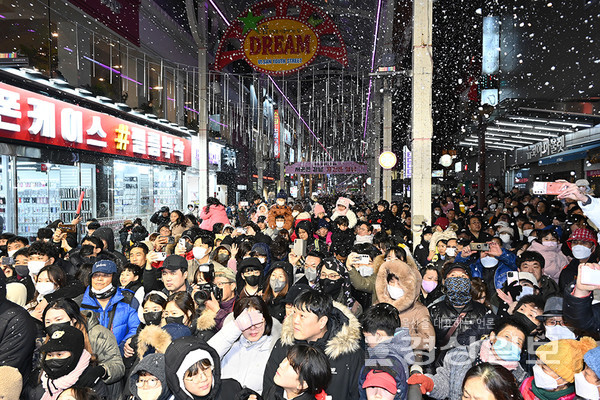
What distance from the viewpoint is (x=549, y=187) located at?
10.2 ft

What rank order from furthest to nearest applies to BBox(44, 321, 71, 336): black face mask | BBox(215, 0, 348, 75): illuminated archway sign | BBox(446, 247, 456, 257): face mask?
1. BBox(215, 0, 348, 75): illuminated archway sign
2. BBox(446, 247, 456, 257): face mask
3. BBox(44, 321, 71, 336): black face mask

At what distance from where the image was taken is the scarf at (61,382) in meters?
3.11

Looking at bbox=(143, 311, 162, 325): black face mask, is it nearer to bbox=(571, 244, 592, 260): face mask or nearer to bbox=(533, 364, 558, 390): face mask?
bbox=(533, 364, 558, 390): face mask

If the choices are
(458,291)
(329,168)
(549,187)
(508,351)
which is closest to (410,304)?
(458,291)

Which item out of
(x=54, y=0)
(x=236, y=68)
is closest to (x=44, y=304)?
(x=54, y=0)

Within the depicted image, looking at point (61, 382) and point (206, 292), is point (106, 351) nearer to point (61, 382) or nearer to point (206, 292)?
point (61, 382)

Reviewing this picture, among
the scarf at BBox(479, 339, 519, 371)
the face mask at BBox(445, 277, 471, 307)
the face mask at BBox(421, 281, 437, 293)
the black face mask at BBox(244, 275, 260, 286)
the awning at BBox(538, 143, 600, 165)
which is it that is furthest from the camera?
the awning at BBox(538, 143, 600, 165)

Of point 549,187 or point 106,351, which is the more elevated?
point 549,187

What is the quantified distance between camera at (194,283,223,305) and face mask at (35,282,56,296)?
1508mm

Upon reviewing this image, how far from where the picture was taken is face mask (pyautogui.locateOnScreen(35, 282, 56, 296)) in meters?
4.77

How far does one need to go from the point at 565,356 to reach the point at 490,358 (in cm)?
59

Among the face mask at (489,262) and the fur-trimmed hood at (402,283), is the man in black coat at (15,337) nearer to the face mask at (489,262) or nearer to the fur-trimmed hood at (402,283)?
the fur-trimmed hood at (402,283)

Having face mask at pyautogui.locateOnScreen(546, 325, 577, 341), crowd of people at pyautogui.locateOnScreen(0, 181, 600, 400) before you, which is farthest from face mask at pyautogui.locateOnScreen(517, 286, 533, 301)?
face mask at pyautogui.locateOnScreen(546, 325, 577, 341)

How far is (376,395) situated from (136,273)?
3.62 m
